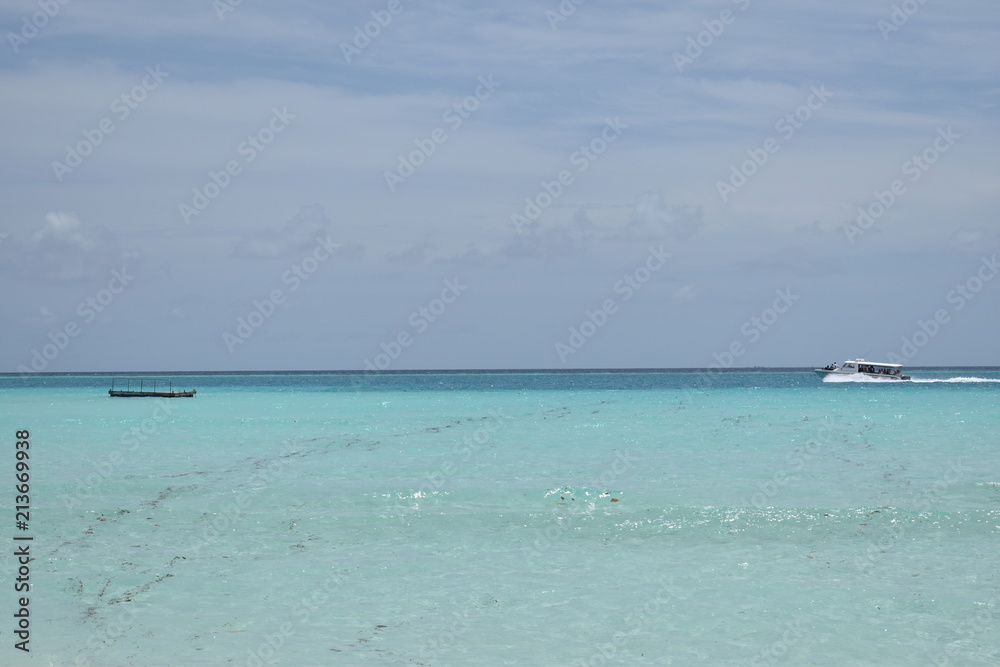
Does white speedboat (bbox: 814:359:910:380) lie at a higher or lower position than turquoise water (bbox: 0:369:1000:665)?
lower

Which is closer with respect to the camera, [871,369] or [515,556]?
[515,556]

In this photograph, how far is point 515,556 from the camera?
15.8 metres

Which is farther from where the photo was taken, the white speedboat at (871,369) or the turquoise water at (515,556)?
the white speedboat at (871,369)

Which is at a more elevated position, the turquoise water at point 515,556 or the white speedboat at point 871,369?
the turquoise water at point 515,556

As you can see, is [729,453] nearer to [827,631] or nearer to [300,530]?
[300,530]

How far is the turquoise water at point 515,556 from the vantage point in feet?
37.1

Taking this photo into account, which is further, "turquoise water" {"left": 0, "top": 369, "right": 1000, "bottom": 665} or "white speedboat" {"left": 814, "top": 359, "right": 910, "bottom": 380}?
"white speedboat" {"left": 814, "top": 359, "right": 910, "bottom": 380}

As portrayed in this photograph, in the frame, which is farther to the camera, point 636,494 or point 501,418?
point 501,418

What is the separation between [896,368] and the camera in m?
107

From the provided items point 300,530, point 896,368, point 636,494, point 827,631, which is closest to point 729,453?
point 636,494

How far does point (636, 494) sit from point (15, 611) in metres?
14.2

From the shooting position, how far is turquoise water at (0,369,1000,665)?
1131 cm

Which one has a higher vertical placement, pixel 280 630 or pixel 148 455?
pixel 280 630

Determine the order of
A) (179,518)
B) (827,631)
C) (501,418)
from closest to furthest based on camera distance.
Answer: (827,631)
(179,518)
(501,418)
